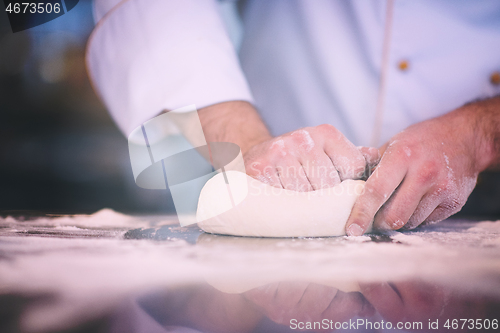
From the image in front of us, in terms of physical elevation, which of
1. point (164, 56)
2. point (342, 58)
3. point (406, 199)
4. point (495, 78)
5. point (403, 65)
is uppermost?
point (164, 56)

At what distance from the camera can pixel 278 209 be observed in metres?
0.72

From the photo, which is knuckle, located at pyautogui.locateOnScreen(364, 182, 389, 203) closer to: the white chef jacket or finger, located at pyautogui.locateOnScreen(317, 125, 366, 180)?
finger, located at pyautogui.locateOnScreen(317, 125, 366, 180)

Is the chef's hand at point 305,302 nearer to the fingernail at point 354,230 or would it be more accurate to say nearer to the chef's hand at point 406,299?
the chef's hand at point 406,299

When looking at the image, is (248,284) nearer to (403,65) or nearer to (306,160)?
(306,160)

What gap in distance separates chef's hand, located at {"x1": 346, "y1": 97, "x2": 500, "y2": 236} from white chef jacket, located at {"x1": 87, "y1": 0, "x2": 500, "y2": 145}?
0.23 meters

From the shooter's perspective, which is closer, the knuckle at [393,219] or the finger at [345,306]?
the finger at [345,306]

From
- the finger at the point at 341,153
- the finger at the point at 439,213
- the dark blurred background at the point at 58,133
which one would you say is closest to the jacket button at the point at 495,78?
the finger at the point at 439,213

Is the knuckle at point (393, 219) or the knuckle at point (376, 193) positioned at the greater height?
the knuckle at point (376, 193)

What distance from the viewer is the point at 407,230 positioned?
0.84 metres

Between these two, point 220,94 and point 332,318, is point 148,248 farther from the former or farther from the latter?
point 220,94

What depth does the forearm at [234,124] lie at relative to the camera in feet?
2.96

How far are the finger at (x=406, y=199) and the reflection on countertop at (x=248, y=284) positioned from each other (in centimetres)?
5

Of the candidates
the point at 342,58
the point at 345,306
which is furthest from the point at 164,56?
the point at 345,306

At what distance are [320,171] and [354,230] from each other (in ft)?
0.57
